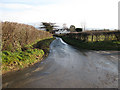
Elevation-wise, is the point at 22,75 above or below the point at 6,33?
below

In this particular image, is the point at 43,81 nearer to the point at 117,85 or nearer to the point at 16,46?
the point at 117,85

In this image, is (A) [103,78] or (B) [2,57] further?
(B) [2,57]

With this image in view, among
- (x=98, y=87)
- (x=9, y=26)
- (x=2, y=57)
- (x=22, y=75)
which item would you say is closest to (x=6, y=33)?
(x=9, y=26)

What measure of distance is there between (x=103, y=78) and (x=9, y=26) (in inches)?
277

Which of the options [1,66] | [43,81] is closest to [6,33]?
[1,66]

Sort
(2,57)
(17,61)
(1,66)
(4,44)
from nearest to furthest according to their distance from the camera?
(1,66), (2,57), (17,61), (4,44)

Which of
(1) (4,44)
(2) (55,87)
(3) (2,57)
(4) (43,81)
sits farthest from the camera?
(1) (4,44)

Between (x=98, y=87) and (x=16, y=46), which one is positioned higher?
(x=16, y=46)

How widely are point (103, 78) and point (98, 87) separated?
96 cm

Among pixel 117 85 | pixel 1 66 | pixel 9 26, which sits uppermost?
pixel 9 26

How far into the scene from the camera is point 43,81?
4.24m

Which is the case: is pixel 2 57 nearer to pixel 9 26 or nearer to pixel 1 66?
pixel 1 66

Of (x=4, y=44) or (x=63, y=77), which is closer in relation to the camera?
(x=63, y=77)

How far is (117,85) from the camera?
396 cm
